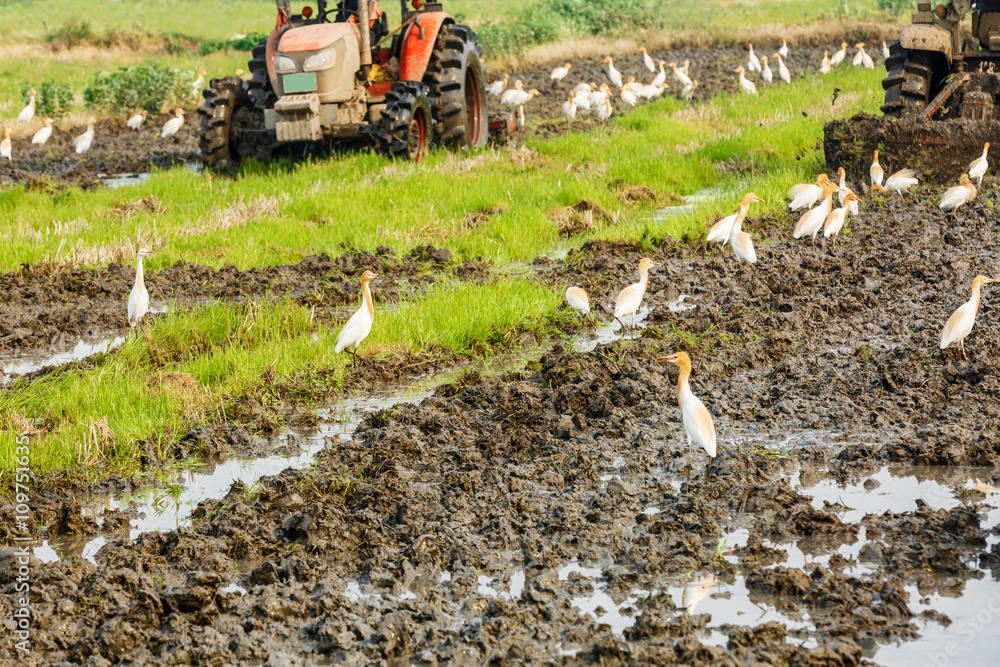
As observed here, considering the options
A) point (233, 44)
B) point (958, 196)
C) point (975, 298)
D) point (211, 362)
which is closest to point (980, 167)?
point (958, 196)

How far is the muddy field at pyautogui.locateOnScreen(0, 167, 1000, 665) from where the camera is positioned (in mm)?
3836

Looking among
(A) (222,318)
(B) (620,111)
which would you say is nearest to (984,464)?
(A) (222,318)

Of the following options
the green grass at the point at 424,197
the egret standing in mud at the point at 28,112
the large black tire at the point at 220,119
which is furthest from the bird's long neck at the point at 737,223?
the egret standing in mud at the point at 28,112

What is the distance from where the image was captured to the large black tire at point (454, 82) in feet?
46.6

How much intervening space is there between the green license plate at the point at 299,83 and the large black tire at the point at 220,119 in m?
1.19

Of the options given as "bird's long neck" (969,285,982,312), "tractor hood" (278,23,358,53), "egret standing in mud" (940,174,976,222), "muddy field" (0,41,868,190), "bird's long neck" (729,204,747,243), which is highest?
"tractor hood" (278,23,358,53)

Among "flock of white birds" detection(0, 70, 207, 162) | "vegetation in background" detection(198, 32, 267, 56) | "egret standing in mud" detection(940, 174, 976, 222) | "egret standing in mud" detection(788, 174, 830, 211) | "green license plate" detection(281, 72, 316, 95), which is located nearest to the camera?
"egret standing in mud" detection(940, 174, 976, 222)

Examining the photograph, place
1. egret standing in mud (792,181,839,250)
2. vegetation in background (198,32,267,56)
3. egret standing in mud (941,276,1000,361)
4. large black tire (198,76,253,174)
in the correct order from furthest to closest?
vegetation in background (198,32,267,56), large black tire (198,76,253,174), egret standing in mud (792,181,839,250), egret standing in mud (941,276,1000,361)

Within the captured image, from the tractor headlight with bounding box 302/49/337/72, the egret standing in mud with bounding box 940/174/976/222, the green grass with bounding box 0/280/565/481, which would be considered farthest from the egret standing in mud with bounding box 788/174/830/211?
the tractor headlight with bounding box 302/49/337/72

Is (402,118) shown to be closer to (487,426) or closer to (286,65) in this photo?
(286,65)

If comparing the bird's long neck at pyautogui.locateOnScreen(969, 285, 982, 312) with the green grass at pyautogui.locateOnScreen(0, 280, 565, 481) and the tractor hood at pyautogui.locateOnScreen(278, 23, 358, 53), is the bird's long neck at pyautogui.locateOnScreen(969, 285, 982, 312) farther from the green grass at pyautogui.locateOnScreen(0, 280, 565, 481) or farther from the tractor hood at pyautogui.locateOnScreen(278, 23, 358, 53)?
the tractor hood at pyautogui.locateOnScreen(278, 23, 358, 53)

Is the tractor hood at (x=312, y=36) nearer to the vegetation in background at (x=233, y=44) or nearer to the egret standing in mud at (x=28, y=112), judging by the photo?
Result: the egret standing in mud at (x=28, y=112)

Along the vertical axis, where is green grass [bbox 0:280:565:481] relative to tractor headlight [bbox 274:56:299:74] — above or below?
below

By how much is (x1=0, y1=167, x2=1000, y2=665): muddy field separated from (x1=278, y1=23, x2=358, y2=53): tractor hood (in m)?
7.05
